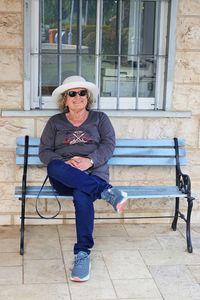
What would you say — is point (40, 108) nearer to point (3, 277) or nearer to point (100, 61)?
point (100, 61)

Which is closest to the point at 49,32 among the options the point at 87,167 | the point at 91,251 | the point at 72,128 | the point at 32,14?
the point at 32,14

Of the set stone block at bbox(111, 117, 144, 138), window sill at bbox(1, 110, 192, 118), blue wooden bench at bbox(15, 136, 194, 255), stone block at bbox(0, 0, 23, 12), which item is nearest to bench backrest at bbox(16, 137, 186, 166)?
blue wooden bench at bbox(15, 136, 194, 255)

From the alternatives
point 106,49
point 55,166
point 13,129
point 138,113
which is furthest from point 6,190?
point 106,49

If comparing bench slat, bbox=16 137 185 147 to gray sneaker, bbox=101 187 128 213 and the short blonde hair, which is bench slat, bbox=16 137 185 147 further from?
gray sneaker, bbox=101 187 128 213

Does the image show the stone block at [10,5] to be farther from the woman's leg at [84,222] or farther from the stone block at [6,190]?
the woman's leg at [84,222]

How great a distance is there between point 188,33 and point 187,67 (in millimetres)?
279

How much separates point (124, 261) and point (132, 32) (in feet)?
6.33

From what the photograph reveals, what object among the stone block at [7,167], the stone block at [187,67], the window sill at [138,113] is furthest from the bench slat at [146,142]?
the stone block at [7,167]

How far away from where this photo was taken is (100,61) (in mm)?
4383

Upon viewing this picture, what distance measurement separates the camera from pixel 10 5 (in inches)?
159

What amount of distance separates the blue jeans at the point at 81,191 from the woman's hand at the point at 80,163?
0.06 metres

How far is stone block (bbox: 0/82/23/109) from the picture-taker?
13.7 feet

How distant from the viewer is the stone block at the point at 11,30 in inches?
160

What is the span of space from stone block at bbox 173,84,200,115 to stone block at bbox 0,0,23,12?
1445 mm
